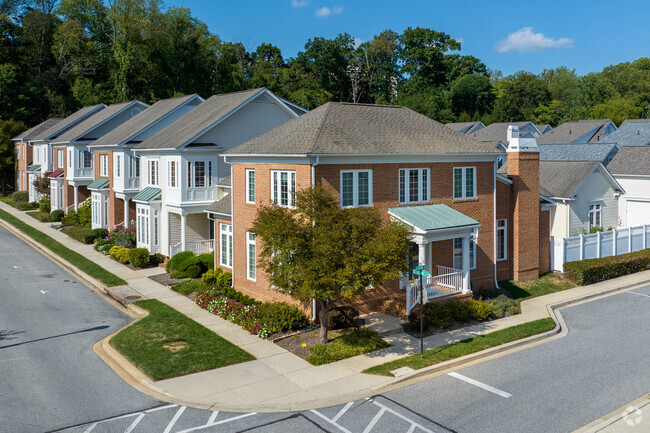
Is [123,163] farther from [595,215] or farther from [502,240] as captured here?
[595,215]

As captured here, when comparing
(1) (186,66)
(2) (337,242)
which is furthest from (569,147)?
(1) (186,66)

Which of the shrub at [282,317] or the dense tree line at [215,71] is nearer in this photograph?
the shrub at [282,317]

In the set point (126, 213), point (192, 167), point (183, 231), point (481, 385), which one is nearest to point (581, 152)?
point (192, 167)

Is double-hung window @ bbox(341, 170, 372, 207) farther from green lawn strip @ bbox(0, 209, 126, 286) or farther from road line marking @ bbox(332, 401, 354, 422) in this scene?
green lawn strip @ bbox(0, 209, 126, 286)

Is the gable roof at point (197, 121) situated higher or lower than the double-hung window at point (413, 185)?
higher

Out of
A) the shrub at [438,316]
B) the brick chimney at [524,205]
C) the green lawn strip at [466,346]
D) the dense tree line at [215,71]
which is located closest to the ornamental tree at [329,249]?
the green lawn strip at [466,346]

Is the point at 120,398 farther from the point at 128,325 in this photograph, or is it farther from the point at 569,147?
the point at 569,147

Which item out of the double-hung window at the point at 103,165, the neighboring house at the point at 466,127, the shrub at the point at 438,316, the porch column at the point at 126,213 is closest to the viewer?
the shrub at the point at 438,316

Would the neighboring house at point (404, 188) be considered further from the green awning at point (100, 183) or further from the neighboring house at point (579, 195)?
the green awning at point (100, 183)
